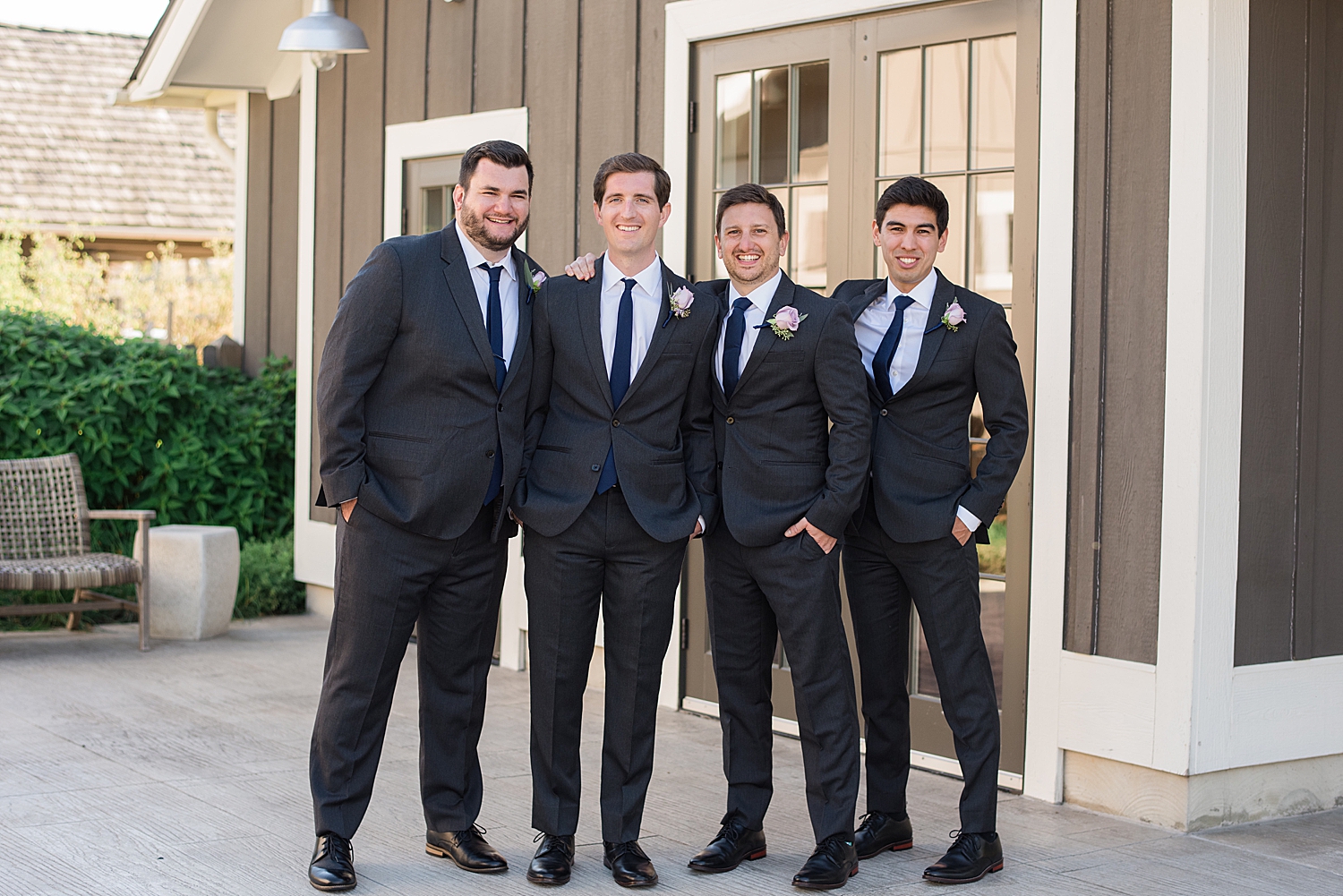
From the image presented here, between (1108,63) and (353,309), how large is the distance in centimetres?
233

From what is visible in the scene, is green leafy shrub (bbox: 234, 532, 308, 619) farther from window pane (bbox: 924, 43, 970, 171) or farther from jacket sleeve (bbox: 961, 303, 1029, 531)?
jacket sleeve (bbox: 961, 303, 1029, 531)

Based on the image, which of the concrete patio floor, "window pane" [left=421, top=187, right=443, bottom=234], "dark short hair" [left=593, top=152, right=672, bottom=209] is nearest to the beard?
"dark short hair" [left=593, top=152, right=672, bottom=209]

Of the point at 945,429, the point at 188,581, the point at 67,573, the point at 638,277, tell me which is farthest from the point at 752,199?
the point at 188,581

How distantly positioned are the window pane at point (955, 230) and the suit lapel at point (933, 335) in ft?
3.12

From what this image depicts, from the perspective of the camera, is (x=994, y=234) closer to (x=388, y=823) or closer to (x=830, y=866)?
(x=830, y=866)

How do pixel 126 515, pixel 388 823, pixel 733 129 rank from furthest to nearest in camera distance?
pixel 126 515 < pixel 733 129 < pixel 388 823

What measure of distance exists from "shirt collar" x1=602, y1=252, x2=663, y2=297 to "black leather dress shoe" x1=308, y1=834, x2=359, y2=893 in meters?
1.53

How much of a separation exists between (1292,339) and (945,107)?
131 cm

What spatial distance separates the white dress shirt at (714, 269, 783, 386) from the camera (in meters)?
3.80

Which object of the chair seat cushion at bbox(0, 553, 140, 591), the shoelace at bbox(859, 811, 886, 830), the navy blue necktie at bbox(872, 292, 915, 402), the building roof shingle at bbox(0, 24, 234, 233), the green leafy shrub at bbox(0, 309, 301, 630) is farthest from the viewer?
the building roof shingle at bbox(0, 24, 234, 233)

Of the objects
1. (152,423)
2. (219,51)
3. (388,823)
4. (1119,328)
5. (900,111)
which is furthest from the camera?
(219,51)

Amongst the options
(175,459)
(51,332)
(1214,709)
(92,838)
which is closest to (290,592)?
(175,459)

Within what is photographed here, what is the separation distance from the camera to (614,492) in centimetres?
370

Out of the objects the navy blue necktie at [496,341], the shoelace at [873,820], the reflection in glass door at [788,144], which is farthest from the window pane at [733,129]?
the shoelace at [873,820]
